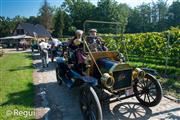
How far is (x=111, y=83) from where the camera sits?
5.15m

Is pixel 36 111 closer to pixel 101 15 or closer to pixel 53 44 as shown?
pixel 53 44

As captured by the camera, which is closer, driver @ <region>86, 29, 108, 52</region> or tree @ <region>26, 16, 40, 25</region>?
driver @ <region>86, 29, 108, 52</region>

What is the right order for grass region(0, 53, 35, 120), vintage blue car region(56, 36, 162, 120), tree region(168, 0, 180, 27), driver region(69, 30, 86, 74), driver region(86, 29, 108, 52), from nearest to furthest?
vintage blue car region(56, 36, 162, 120), grass region(0, 53, 35, 120), driver region(69, 30, 86, 74), driver region(86, 29, 108, 52), tree region(168, 0, 180, 27)

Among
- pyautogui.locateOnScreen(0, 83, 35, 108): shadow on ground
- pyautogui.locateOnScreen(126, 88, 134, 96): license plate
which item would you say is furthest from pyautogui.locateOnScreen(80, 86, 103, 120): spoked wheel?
pyautogui.locateOnScreen(0, 83, 35, 108): shadow on ground

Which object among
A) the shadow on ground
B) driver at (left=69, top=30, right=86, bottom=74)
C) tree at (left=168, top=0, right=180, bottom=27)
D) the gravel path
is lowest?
the gravel path

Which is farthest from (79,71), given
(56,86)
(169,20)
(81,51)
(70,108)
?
(169,20)

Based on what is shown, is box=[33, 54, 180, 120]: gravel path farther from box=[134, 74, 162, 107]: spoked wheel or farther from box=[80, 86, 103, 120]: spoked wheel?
box=[80, 86, 103, 120]: spoked wheel

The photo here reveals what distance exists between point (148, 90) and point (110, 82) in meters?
1.33

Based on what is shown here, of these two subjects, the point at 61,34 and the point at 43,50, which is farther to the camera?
the point at 61,34

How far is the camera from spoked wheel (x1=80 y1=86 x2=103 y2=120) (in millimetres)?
4516

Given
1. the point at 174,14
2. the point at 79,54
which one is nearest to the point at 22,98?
the point at 79,54

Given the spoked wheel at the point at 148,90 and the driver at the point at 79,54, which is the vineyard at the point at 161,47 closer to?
the driver at the point at 79,54

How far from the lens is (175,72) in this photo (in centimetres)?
992

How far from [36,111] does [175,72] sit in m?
6.59
